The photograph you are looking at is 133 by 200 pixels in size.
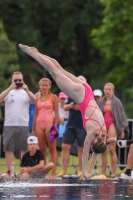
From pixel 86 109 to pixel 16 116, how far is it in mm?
2990

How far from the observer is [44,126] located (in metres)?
14.6

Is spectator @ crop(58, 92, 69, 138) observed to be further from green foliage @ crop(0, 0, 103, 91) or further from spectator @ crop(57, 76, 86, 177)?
Result: green foliage @ crop(0, 0, 103, 91)

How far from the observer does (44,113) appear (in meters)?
14.6

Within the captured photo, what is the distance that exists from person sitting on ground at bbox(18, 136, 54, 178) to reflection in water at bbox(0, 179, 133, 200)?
61 cm

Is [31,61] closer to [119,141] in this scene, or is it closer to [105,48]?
[105,48]

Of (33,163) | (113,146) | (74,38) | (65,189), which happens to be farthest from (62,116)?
(74,38)

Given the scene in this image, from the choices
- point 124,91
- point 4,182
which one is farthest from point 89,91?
point 124,91

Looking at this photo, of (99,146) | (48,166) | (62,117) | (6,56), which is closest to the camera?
(99,146)

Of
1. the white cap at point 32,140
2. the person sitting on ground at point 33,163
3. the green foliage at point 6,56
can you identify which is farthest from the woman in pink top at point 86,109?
the green foliage at point 6,56

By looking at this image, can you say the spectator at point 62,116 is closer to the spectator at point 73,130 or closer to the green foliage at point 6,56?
the spectator at point 73,130

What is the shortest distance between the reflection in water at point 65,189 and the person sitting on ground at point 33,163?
0.61 meters

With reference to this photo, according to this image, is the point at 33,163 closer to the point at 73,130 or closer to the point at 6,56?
the point at 73,130

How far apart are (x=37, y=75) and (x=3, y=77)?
6667 mm

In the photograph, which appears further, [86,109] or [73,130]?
[73,130]
